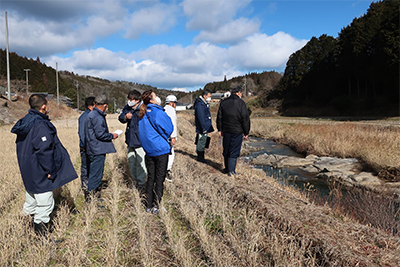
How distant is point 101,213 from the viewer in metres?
4.53

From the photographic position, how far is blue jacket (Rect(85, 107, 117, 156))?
4656 mm

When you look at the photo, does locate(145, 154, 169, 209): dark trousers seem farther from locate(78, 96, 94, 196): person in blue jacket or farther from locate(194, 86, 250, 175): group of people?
locate(194, 86, 250, 175): group of people

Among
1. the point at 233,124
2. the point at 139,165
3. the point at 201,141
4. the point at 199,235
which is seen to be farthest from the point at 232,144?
the point at 199,235

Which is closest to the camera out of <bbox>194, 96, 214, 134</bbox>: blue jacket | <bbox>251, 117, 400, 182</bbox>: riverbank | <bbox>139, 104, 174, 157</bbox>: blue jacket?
<bbox>139, 104, 174, 157</bbox>: blue jacket

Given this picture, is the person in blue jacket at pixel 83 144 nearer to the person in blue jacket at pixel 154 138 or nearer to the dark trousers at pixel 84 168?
the dark trousers at pixel 84 168

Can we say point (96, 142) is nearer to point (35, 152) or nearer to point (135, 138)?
point (135, 138)

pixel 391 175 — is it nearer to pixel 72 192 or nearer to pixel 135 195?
pixel 135 195

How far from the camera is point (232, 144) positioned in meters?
6.18

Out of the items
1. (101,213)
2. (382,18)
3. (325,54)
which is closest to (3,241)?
(101,213)

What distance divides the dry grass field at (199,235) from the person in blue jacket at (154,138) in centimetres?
53

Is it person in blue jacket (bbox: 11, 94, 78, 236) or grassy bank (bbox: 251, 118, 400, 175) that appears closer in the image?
person in blue jacket (bbox: 11, 94, 78, 236)

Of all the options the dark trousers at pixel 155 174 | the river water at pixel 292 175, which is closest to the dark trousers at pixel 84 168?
the dark trousers at pixel 155 174

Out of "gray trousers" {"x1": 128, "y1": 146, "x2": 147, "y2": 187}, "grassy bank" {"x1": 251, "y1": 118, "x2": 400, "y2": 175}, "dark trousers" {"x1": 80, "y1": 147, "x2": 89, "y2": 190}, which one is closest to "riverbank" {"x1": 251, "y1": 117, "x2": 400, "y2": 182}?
"grassy bank" {"x1": 251, "y1": 118, "x2": 400, "y2": 175}

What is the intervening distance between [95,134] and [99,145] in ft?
0.68
